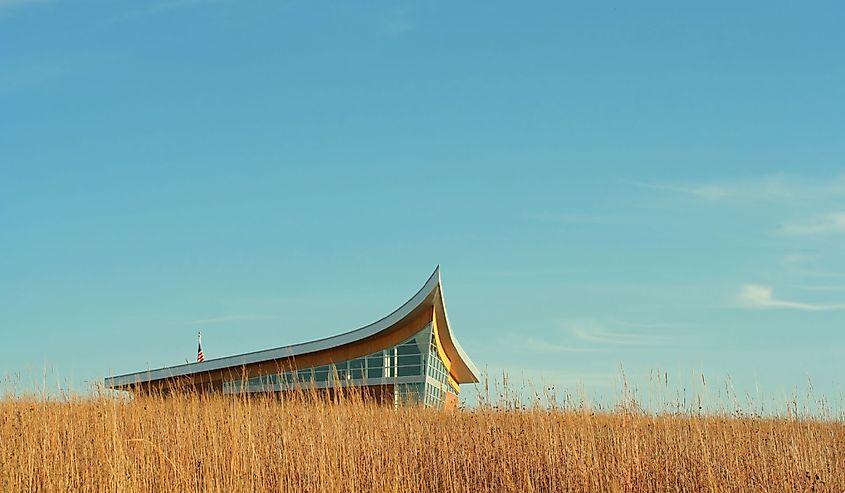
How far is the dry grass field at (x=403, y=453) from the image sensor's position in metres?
8.02

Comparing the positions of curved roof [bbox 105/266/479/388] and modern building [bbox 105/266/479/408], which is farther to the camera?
modern building [bbox 105/266/479/408]

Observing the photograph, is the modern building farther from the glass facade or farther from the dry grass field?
the dry grass field

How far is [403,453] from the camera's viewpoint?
902 centimetres

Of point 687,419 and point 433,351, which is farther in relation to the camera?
point 433,351

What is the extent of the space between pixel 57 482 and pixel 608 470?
5.20 meters

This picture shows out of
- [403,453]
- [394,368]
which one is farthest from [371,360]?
[403,453]

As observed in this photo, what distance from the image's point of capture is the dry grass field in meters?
8.02

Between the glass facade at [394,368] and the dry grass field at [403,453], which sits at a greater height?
the glass facade at [394,368]

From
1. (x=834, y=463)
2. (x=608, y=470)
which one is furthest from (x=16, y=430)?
(x=834, y=463)

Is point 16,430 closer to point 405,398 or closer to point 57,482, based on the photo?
point 57,482

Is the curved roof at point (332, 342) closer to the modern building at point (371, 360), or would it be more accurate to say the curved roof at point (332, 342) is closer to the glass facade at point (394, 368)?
the modern building at point (371, 360)

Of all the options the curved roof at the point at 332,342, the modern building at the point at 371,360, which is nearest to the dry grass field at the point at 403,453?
the curved roof at the point at 332,342

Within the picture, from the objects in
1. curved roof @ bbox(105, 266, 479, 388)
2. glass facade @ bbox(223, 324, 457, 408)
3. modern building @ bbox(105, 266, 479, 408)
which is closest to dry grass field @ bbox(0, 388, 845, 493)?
curved roof @ bbox(105, 266, 479, 388)

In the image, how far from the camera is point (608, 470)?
8.45 metres
